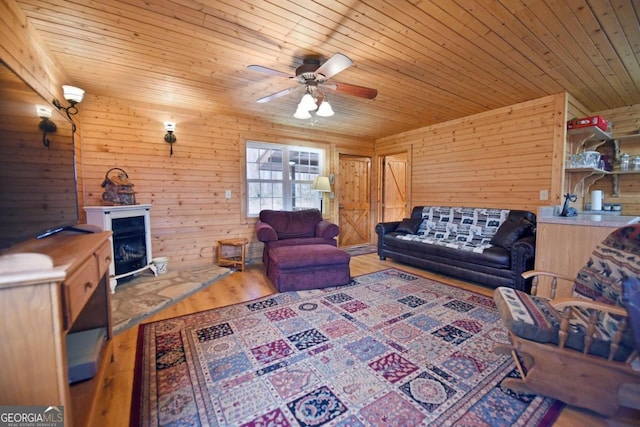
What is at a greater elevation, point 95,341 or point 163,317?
point 95,341

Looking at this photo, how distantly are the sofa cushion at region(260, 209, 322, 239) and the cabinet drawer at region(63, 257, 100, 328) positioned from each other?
9.75 ft

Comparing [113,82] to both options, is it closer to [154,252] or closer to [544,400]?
[154,252]

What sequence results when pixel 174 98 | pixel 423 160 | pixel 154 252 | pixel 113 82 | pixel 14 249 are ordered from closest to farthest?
pixel 14 249, pixel 113 82, pixel 174 98, pixel 154 252, pixel 423 160

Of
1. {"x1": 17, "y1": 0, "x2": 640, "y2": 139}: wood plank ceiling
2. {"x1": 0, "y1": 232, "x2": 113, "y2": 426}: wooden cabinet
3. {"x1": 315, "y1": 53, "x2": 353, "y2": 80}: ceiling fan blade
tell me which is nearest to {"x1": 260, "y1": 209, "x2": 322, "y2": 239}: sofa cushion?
{"x1": 17, "y1": 0, "x2": 640, "y2": 139}: wood plank ceiling

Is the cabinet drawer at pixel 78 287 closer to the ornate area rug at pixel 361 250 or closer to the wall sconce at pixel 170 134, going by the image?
the wall sconce at pixel 170 134

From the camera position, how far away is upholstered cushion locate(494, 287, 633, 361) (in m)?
1.39

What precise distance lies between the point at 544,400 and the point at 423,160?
4.14 metres

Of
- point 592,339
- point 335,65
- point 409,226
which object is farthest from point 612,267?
point 409,226

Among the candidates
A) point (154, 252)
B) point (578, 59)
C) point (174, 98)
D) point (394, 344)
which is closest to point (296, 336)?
point (394, 344)

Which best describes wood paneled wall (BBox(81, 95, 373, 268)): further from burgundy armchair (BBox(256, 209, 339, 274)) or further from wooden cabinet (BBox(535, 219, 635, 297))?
wooden cabinet (BBox(535, 219, 635, 297))

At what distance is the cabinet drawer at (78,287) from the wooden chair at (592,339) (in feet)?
6.98

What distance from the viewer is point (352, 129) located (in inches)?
203

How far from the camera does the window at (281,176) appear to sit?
4.71 m

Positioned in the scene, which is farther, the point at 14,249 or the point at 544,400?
the point at 544,400
